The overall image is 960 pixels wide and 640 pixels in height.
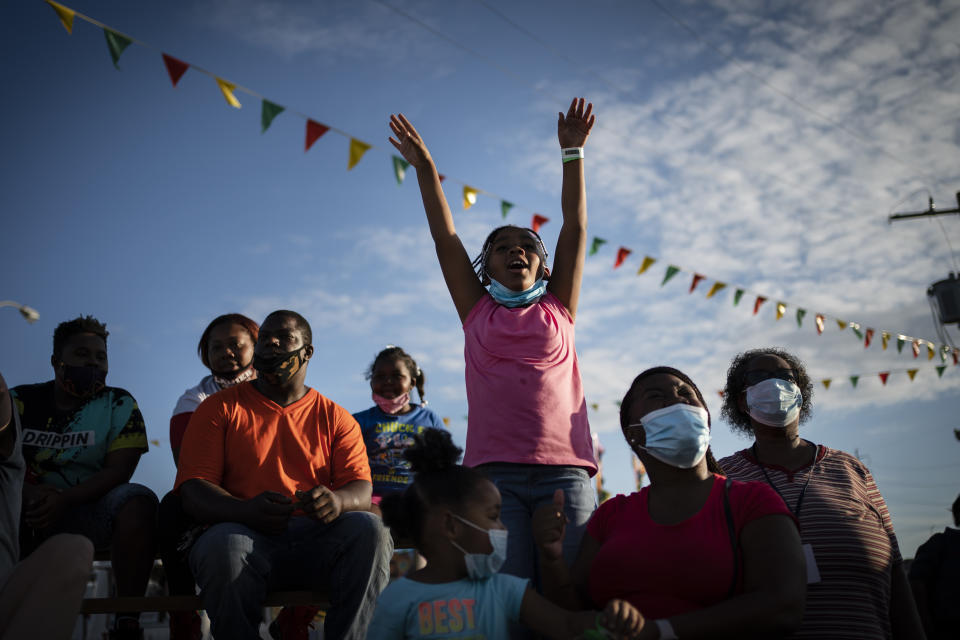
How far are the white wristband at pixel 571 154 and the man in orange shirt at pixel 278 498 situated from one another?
171cm

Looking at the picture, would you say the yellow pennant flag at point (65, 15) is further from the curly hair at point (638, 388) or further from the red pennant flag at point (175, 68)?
the curly hair at point (638, 388)

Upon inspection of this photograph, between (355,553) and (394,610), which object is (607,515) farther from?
(355,553)

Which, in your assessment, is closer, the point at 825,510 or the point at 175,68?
the point at 825,510

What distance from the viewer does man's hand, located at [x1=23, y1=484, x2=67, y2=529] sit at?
3561 millimetres

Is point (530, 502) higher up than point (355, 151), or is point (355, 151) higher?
point (355, 151)

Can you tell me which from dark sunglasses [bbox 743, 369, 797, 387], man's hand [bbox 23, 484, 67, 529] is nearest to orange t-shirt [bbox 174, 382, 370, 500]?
man's hand [bbox 23, 484, 67, 529]

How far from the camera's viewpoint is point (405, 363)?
578 cm

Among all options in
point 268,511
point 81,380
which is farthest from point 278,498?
point 81,380

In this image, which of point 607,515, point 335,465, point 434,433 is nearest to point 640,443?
point 607,515

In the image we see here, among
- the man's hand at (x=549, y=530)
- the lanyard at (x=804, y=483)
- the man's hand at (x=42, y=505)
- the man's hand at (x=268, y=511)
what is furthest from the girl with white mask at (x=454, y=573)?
the man's hand at (x=42, y=505)

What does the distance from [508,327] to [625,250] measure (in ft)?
27.3

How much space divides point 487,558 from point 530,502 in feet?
1.25

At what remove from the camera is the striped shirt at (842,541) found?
2.96m

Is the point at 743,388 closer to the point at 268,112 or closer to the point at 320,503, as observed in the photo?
the point at 320,503
